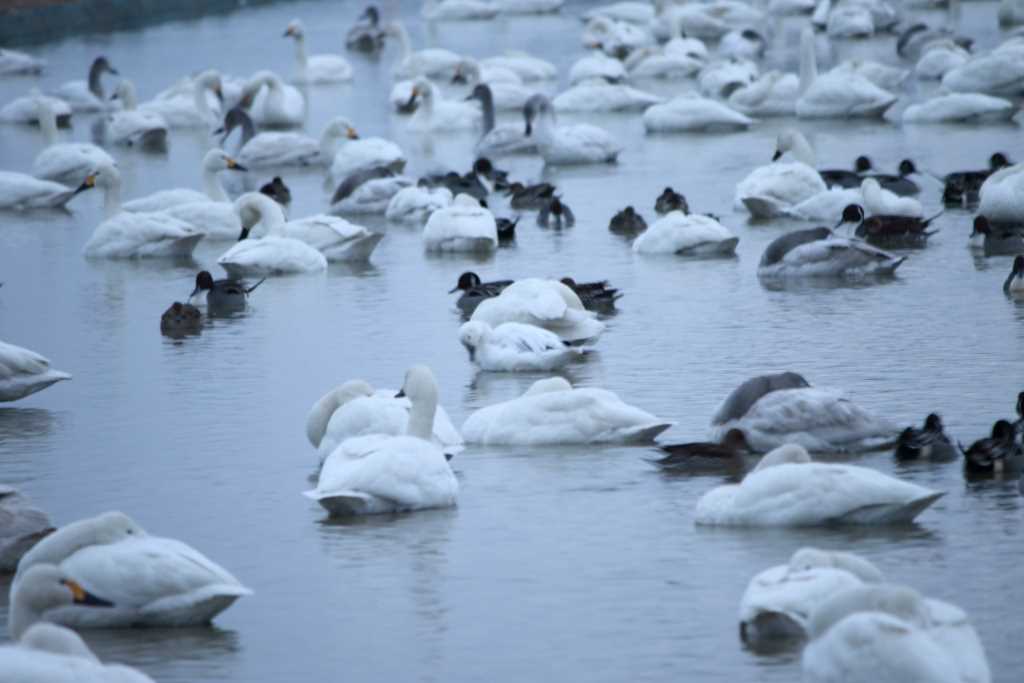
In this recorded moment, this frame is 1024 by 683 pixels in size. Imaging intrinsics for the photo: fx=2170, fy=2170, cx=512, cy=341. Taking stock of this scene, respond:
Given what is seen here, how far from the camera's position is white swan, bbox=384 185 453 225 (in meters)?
21.8

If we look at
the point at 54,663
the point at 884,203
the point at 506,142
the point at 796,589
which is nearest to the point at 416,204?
the point at 884,203

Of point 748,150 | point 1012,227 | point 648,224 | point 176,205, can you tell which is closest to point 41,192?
point 176,205

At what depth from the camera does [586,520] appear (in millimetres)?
10109

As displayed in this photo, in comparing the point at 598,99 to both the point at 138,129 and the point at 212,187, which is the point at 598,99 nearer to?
the point at 138,129

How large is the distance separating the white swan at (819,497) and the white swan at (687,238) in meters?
8.94

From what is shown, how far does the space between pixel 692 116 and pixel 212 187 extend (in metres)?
8.96

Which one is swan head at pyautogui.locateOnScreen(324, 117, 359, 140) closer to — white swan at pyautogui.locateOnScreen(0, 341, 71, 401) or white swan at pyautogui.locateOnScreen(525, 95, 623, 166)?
white swan at pyautogui.locateOnScreen(525, 95, 623, 166)

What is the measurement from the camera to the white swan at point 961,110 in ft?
91.2

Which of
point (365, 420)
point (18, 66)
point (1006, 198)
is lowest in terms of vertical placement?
point (365, 420)

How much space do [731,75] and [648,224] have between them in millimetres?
13107

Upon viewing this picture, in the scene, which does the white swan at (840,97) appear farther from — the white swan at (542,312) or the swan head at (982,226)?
the white swan at (542,312)

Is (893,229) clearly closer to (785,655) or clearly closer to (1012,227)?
(1012,227)

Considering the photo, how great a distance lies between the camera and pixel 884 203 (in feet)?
63.8

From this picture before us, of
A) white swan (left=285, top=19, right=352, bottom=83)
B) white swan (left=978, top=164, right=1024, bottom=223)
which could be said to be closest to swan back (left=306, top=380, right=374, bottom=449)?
white swan (left=978, top=164, right=1024, bottom=223)
